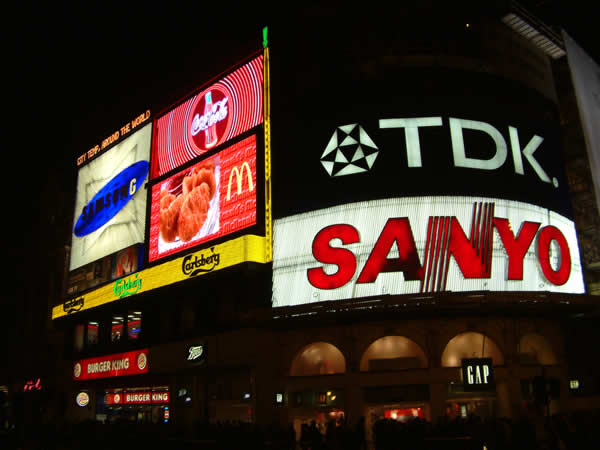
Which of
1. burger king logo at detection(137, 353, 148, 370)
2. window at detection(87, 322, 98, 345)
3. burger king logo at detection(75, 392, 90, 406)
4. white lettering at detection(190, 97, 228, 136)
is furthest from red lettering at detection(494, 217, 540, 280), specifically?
burger king logo at detection(75, 392, 90, 406)

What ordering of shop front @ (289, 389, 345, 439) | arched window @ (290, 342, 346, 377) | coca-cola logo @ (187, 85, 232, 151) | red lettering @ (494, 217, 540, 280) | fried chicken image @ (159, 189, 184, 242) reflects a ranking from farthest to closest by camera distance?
fried chicken image @ (159, 189, 184, 242)
coca-cola logo @ (187, 85, 232, 151)
arched window @ (290, 342, 346, 377)
shop front @ (289, 389, 345, 439)
red lettering @ (494, 217, 540, 280)

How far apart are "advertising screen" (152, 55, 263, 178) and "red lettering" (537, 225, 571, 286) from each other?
596 inches

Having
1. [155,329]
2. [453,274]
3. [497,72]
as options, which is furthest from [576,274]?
[155,329]

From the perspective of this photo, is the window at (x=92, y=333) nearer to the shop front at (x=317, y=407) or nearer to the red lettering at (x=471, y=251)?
the shop front at (x=317, y=407)

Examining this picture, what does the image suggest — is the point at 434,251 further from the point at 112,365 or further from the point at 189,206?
the point at 112,365

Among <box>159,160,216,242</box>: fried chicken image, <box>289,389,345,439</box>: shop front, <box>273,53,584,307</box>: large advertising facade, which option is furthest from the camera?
<box>159,160,216,242</box>: fried chicken image

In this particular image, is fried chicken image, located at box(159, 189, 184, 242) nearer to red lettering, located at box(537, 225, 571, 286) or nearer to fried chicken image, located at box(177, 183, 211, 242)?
fried chicken image, located at box(177, 183, 211, 242)

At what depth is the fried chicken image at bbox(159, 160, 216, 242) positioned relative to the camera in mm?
30406

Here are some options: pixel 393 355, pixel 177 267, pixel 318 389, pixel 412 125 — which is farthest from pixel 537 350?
pixel 177 267

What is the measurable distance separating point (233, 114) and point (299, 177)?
600 centimetres

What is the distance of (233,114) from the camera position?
30500mm

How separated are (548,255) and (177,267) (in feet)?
62.7

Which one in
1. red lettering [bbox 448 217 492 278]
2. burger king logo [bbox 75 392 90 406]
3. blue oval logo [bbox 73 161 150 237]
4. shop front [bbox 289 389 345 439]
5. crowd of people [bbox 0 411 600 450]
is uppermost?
blue oval logo [bbox 73 161 150 237]

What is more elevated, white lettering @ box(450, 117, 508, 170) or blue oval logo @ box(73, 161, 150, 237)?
blue oval logo @ box(73, 161, 150, 237)
